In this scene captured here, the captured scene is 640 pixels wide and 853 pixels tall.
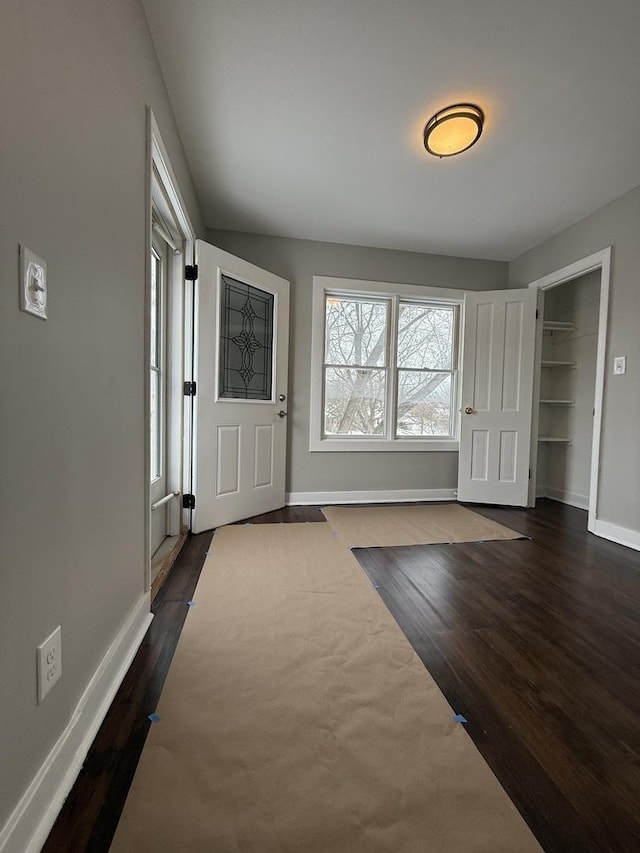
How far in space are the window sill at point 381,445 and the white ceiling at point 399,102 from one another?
1.97 metres

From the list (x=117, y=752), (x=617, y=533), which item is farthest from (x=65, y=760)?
(x=617, y=533)

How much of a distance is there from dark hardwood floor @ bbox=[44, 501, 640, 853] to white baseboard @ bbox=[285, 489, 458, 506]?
1.19 meters

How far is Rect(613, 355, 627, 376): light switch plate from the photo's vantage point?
8.73ft

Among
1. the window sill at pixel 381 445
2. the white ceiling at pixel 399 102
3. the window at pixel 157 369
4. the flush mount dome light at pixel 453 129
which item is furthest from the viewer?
the window sill at pixel 381 445

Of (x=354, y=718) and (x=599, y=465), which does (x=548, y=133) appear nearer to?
(x=599, y=465)

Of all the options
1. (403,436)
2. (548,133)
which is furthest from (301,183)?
(403,436)

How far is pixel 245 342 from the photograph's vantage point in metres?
2.98

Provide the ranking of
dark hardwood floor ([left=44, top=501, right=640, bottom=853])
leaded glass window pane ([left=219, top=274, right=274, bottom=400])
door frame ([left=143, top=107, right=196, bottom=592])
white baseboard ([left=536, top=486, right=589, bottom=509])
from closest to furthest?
dark hardwood floor ([left=44, top=501, right=640, bottom=853])
door frame ([left=143, top=107, right=196, bottom=592])
leaded glass window pane ([left=219, top=274, right=274, bottom=400])
white baseboard ([left=536, top=486, right=589, bottom=509])

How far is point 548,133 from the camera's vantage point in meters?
2.07

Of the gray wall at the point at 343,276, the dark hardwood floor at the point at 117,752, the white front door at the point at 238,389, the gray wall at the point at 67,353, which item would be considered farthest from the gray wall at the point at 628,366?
the gray wall at the point at 67,353

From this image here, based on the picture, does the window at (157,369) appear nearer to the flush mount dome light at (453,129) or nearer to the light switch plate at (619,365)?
the flush mount dome light at (453,129)

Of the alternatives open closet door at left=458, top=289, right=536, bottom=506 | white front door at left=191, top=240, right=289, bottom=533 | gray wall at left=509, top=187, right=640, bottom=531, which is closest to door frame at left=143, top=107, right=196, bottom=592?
white front door at left=191, top=240, right=289, bottom=533

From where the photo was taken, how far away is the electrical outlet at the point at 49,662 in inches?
31.1

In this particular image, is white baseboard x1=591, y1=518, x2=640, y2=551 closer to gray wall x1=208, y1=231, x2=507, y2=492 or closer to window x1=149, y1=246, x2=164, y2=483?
gray wall x1=208, y1=231, x2=507, y2=492
